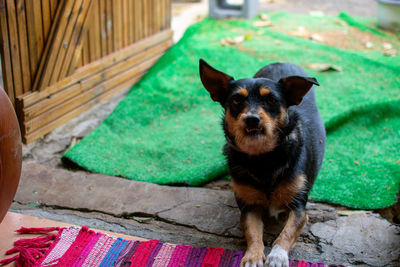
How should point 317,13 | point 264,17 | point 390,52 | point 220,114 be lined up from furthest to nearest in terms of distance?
point 317,13 → point 264,17 → point 390,52 → point 220,114

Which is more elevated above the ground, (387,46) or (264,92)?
(264,92)

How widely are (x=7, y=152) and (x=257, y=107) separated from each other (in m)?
1.49

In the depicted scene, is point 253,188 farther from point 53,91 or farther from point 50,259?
point 53,91

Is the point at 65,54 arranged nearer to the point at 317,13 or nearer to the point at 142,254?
the point at 142,254

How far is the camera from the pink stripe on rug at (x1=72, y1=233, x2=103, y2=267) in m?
2.78

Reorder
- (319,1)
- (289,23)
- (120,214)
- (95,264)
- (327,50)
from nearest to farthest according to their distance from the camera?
(95,264), (120,214), (327,50), (289,23), (319,1)

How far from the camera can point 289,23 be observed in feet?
26.4

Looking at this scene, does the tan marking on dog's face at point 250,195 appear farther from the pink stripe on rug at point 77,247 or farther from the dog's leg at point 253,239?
the pink stripe on rug at point 77,247

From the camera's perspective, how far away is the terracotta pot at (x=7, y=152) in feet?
8.30

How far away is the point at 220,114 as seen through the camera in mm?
4996

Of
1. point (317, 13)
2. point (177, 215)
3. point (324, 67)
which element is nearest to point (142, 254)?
point (177, 215)

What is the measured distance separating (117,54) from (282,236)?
12.0 feet

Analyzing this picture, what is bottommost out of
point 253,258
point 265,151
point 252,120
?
point 253,258

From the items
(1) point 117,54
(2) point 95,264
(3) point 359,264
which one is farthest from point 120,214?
(1) point 117,54
